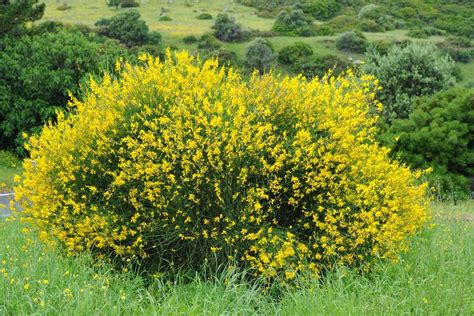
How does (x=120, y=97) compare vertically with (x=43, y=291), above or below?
above

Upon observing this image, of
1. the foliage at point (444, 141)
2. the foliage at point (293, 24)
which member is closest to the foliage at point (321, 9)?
the foliage at point (293, 24)

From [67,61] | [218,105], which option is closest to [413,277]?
[218,105]

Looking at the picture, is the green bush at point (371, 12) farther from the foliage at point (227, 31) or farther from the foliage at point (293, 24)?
the foliage at point (227, 31)

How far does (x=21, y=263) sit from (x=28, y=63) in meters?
18.5

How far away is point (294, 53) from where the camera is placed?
55.9 metres

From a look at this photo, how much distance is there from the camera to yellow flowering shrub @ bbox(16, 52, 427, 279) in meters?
6.41

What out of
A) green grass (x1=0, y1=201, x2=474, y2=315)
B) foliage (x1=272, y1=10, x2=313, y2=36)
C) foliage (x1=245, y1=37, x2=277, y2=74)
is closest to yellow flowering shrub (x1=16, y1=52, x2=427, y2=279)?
green grass (x1=0, y1=201, x2=474, y2=315)

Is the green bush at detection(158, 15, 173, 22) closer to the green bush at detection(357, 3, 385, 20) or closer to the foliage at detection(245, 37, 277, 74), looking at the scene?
the foliage at detection(245, 37, 277, 74)

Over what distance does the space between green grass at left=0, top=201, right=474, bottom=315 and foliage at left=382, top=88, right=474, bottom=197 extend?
9277mm

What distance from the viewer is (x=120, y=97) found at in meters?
7.22

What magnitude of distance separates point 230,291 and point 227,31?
57.7 meters

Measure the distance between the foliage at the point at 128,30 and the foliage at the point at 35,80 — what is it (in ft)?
96.7

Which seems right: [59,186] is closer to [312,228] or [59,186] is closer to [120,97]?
[120,97]

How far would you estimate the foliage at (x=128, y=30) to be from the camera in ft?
173
